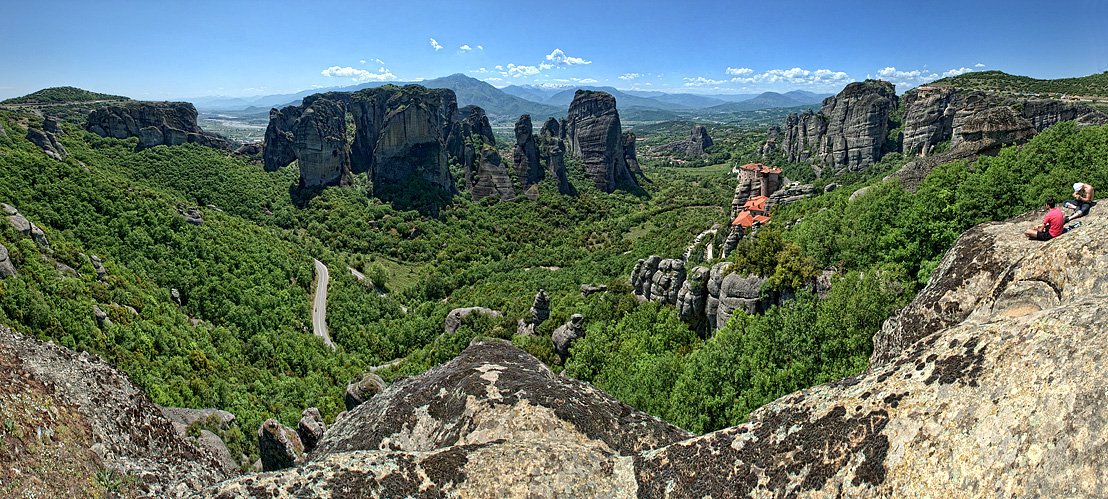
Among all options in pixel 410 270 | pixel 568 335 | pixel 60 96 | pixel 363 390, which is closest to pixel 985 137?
pixel 568 335

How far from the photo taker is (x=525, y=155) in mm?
108750

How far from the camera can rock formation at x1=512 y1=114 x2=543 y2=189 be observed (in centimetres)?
10769

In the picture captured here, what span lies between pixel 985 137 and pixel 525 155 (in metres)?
90.3

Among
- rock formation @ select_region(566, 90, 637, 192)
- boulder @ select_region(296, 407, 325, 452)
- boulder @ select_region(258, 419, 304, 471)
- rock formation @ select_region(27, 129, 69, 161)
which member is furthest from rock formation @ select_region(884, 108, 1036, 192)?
rock formation @ select_region(566, 90, 637, 192)

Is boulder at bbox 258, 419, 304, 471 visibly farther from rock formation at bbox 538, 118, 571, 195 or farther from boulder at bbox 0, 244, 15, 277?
rock formation at bbox 538, 118, 571, 195

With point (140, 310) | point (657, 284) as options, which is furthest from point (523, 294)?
point (140, 310)

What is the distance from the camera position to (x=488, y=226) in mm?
89375

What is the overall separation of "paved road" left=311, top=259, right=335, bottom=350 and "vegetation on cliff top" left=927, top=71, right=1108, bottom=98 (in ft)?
440

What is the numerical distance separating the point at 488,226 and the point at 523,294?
3929 cm

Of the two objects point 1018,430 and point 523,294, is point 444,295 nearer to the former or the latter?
point 523,294

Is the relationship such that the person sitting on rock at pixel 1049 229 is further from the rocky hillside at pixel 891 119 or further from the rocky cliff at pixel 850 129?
the rocky cliff at pixel 850 129

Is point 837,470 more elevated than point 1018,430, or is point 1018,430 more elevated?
point 1018,430

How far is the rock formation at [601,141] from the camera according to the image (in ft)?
401

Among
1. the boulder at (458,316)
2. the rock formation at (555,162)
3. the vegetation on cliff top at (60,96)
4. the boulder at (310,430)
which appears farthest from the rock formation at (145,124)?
the boulder at (310,430)
